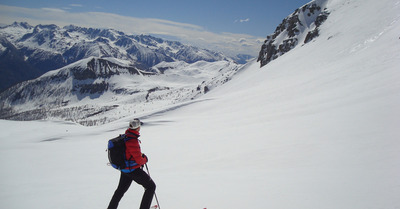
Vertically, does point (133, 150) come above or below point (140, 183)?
above

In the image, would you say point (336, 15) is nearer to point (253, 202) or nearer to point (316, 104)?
point (316, 104)

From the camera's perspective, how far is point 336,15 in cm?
7444

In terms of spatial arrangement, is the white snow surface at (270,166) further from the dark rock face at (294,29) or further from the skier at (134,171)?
the dark rock face at (294,29)

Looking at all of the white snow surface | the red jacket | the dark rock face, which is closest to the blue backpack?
the red jacket

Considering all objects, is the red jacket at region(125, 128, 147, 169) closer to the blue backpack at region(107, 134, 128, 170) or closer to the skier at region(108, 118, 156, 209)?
the skier at region(108, 118, 156, 209)

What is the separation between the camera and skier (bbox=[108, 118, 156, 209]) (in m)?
5.56

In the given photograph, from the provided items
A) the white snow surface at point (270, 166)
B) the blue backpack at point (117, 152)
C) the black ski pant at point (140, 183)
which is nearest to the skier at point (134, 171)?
the black ski pant at point (140, 183)

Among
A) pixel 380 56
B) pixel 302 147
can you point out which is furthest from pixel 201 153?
pixel 380 56

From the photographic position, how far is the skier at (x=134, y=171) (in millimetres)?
5559

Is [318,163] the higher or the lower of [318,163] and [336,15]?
the lower

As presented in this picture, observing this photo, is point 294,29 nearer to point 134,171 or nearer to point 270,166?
point 270,166

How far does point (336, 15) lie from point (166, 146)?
3386 inches

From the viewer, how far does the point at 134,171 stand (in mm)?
5746

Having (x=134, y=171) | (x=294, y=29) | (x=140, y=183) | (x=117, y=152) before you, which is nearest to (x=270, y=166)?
(x=140, y=183)
